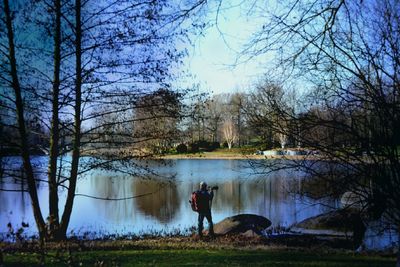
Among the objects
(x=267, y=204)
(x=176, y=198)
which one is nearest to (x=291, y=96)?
(x=267, y=204)

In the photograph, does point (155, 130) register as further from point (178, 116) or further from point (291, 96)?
point (291, 96)

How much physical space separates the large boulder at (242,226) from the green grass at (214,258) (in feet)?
16.1

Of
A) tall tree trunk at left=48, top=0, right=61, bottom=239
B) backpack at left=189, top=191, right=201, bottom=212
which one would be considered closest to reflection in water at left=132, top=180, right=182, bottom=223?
backpack at left=189, top=191, right=201, bottom=212

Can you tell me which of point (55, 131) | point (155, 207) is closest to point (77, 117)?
point (55, 131)

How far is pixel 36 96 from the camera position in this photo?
462 inches

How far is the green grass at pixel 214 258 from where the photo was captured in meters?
8.04

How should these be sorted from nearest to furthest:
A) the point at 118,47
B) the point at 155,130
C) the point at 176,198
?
1. the point at 118,47
2. the point at 155,130
3. the point at 176,198

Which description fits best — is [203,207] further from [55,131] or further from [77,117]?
[55,131]

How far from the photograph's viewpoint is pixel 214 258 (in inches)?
342

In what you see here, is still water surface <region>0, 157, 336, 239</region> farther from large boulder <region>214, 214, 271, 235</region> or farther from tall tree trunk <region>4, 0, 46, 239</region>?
large boulder <region>214, 214, 271, 235</region>

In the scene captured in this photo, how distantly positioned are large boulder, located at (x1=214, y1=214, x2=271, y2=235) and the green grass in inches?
193

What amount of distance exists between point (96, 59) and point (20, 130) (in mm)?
2596

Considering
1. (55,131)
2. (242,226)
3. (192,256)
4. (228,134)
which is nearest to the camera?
(192,256)

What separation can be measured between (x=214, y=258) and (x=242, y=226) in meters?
6.64
